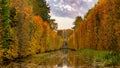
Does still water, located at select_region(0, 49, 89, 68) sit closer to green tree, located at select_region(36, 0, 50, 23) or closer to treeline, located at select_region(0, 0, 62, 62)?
treeline, located at select_region(0, 0, 62, 62)

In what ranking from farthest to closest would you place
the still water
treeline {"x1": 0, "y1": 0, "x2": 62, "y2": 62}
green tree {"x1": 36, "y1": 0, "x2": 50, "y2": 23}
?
green tree {"x1": 36, "y1": 0, "x2": 50, "y2": 23} < treeline {"x1": 0, "y1": 0, "x2": 62, "y2": 62} < the still water

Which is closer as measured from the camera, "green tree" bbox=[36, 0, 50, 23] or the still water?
the still water

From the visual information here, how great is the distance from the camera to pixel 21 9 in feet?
190

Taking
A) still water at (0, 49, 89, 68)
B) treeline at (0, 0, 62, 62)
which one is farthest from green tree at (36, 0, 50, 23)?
still water at (0, 49, 89, 68)

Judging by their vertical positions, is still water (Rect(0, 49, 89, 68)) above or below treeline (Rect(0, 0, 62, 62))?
below

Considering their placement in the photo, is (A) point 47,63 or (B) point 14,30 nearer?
(A) point 47,63

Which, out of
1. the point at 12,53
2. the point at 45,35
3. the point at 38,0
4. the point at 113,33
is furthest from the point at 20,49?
the point at 38,0

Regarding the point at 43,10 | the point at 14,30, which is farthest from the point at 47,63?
the point at 43,10

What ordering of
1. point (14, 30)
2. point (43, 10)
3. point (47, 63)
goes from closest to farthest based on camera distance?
point (47, 63), point (14, 30), point (43, 10)

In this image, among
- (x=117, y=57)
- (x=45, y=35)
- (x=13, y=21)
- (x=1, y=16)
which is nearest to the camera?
(x=117, y=57)

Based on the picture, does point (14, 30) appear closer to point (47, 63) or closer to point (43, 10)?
point (47, 63)

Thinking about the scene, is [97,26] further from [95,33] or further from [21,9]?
[21,9]

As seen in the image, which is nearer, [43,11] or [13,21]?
[13,21]

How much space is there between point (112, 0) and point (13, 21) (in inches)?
647
